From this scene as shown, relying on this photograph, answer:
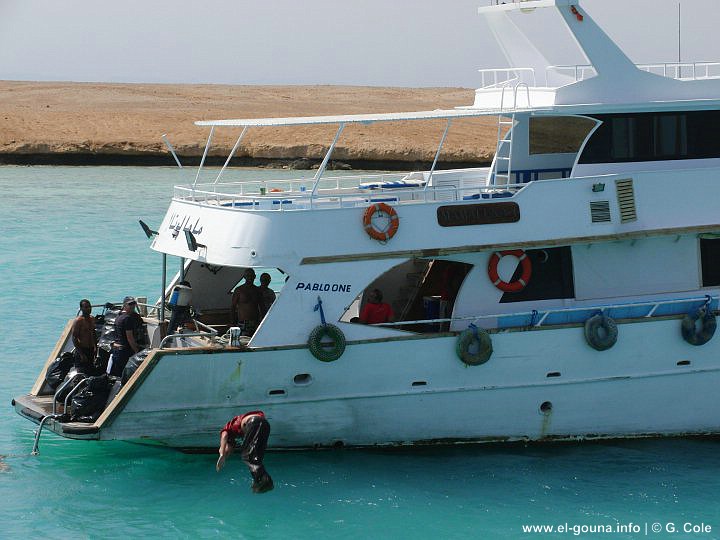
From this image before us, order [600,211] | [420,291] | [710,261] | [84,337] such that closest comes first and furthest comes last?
[600,211], [84,337], [710,261], [420,291]

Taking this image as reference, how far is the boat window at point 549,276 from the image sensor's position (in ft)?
47.4

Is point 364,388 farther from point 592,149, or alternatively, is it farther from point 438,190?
point 592,149

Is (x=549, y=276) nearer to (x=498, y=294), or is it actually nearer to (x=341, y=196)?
(x=498, y=294)

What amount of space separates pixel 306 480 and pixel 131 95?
6731 cm

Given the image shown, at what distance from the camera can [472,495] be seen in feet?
43.7

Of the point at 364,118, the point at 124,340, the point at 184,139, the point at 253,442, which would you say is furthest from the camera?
the point at 184,139

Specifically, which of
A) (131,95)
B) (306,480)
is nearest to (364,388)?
(306,480)

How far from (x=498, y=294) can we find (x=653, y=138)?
2.79 metres

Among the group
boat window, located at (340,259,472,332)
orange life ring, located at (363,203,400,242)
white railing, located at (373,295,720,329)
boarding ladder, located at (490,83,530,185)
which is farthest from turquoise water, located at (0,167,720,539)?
boarding ladder, located at (490,83,530,185)

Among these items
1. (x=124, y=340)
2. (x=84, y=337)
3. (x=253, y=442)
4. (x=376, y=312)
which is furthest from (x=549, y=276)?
(x=84, y=337)

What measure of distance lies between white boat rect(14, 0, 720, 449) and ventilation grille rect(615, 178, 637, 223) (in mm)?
20

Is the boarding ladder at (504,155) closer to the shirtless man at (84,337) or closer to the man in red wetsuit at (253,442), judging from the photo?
the man in red wetsuit at (253,442)

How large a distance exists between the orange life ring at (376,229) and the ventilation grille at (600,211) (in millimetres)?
2362

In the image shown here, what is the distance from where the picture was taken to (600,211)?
1413 cm
